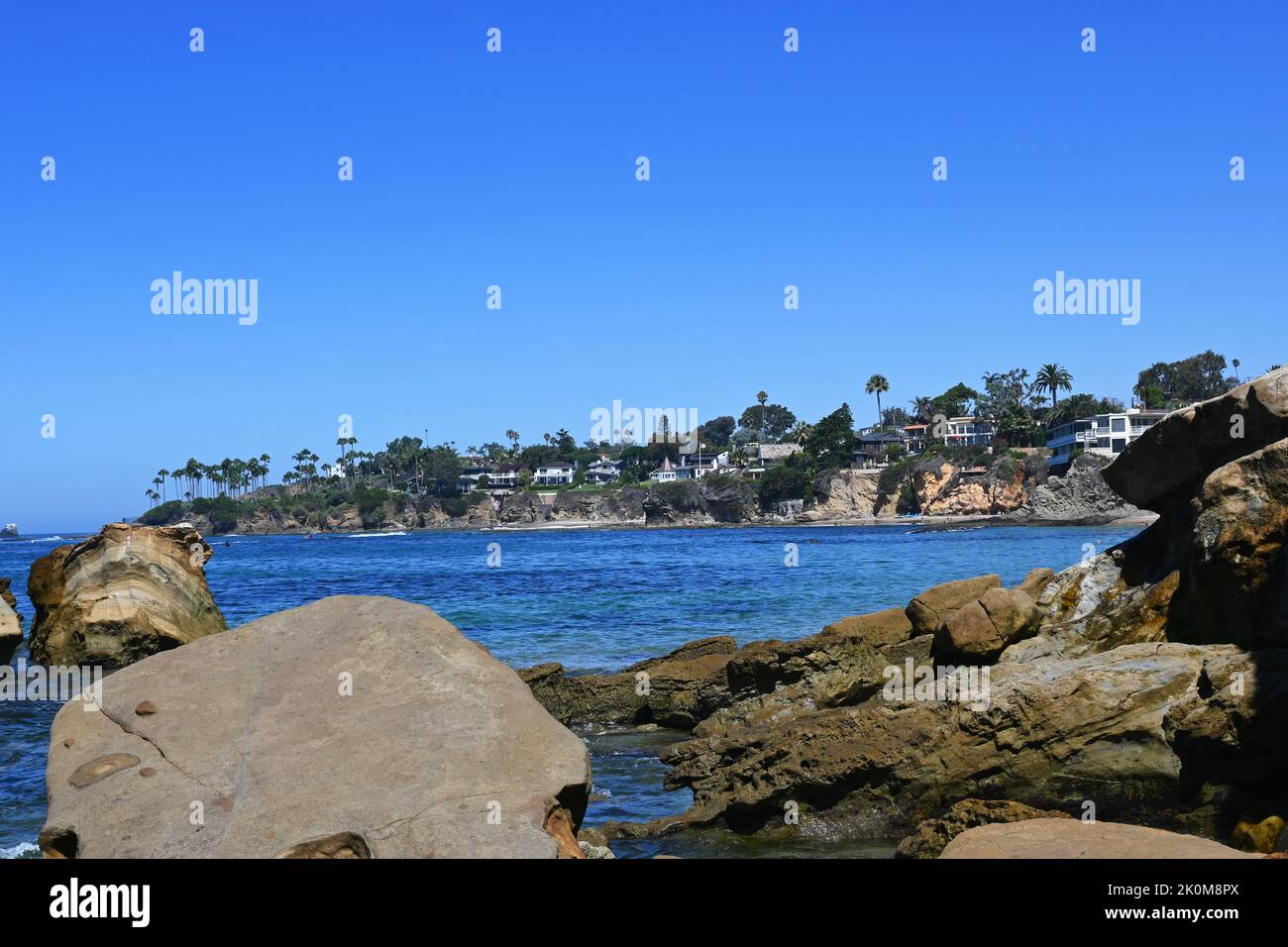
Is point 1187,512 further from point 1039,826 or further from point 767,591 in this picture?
A: point 767,591

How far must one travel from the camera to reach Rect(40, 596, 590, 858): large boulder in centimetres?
574

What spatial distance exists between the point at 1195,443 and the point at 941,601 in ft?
12.2

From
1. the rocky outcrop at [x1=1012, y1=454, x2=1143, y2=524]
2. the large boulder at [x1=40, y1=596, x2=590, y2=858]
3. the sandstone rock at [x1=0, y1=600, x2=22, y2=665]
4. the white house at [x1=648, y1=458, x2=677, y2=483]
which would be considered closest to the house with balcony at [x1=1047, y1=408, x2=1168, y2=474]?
the rocky outcrop at [x1=1012, y1=454, x2=1143, y2=524]

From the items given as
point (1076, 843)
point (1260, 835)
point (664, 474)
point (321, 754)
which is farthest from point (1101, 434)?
point (321, 754)

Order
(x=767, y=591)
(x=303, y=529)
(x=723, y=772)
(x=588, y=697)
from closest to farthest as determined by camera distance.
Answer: (x=723, y=772) < (x=588, y=697) < (x=767, y=591) < (x=303, y=529)

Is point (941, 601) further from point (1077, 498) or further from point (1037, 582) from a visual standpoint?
point (1077, 498)

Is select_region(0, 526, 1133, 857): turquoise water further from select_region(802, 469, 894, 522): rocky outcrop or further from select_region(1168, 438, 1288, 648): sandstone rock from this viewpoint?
select_region(802, 469, 894, 522): rocky outcrop

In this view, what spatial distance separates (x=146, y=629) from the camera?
20.4 metres

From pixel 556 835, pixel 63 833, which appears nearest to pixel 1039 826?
pixel 556 835

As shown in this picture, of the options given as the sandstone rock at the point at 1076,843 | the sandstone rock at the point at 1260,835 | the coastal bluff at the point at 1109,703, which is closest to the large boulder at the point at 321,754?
the sandstone rock at the point at 1076,843

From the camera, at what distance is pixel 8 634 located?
2216 cm

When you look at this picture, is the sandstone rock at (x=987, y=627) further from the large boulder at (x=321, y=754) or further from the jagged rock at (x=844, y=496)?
the jagged rock at (x=844, y=496)
